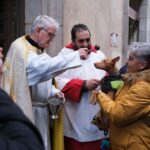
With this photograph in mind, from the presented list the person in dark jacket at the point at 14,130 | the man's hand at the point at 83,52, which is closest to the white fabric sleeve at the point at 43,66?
the man's hand at the point at 83,52

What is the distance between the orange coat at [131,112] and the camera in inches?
128

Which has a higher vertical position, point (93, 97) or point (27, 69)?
point (27, 69)

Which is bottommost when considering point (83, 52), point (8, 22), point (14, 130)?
point (14, 130)

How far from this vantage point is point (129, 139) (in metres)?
3.37

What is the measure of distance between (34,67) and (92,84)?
589 millimetres

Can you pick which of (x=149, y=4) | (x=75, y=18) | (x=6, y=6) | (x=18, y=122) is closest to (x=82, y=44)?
(x=6, y=6)

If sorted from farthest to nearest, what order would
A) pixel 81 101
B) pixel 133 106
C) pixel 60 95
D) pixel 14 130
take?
pixel 81 101, pixel 60 95, pixel 133 106, pixel 14 130

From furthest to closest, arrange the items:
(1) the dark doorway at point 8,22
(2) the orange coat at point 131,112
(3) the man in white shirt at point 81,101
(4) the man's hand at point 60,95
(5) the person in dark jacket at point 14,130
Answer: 1. (1) the dark doorway at point 8,22
2. (3) the man in white shirt at point 81,101
3. (4) the man's hand at point 60,95
4. (2) the orange coat at point 131,112
5. (5) the person in dark jacket at point 14,130

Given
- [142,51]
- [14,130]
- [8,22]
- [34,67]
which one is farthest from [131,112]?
[8,22]

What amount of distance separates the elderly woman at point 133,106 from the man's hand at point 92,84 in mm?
332

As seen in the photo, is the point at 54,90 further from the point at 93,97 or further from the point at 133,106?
the point at 133,106

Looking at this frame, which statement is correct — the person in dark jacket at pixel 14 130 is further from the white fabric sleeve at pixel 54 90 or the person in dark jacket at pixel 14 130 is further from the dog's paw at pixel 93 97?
the white fabric sleeve at pixel 54 90

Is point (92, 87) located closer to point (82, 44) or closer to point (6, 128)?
point (82, 44)

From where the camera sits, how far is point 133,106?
3238 millimetres
